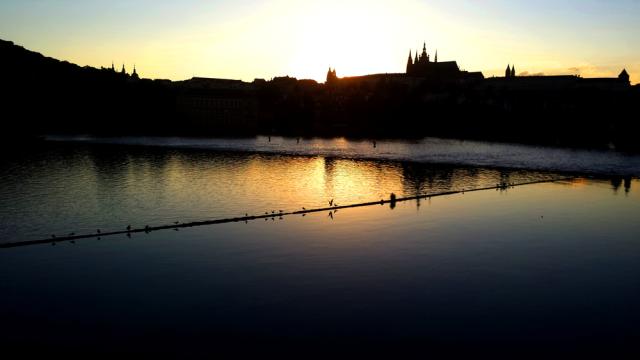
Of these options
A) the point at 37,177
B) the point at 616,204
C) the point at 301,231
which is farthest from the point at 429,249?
the point at 37,177

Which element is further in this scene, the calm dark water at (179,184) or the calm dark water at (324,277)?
the calm dark water at (179,184)

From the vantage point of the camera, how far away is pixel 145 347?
23.1m

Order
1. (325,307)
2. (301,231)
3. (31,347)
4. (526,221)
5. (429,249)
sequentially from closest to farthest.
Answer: (31,347)
(325,307)
(429,249)
(301,231)
(526,221)

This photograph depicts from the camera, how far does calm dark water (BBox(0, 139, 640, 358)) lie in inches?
963

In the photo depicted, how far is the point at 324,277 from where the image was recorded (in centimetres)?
3338

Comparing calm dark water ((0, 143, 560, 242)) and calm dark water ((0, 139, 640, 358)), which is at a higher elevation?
calm dark water ((0, 143, 560, 242))

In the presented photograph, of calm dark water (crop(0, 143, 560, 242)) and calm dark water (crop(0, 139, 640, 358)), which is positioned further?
calm dark water (crop(0, 143, 560, 242))

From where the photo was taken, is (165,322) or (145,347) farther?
(165,322)

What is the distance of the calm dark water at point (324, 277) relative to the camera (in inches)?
963

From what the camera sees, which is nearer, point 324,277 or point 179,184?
point 324,277

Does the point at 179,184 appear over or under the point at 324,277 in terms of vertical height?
over

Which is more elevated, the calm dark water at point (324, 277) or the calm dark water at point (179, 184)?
the calm dark water at point (179, 184)

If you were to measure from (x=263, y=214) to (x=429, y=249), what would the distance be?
19.0 meters

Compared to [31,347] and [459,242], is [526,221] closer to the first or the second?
[459,242]
